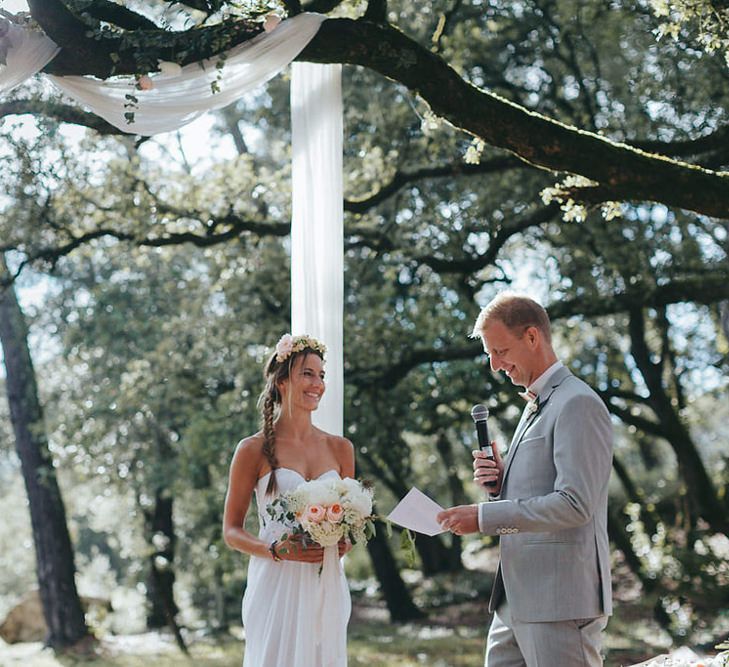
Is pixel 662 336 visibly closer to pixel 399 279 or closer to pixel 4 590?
pixel 399 279

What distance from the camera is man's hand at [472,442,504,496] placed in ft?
10.8

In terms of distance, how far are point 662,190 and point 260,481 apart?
9.29 ft

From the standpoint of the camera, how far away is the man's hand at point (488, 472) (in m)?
3.30

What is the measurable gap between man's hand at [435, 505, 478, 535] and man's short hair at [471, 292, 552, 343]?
0.59 meters

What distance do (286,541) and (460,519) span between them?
115 centimetres

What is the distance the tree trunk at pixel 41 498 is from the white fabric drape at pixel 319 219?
29.6ft

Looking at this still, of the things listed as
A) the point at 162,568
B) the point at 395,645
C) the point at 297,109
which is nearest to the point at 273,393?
the point at 297,109

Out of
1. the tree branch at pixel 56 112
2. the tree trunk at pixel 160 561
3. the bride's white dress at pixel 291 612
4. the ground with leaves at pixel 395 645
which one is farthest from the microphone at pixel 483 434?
the tree trunk at pixel 160 561

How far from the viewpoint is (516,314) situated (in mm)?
3125

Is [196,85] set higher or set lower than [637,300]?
higher

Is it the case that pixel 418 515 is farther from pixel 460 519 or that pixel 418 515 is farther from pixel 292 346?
pixel 292 346

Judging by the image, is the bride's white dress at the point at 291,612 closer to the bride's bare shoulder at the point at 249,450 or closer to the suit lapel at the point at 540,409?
the bride's bare shoulder at the point at 249,450

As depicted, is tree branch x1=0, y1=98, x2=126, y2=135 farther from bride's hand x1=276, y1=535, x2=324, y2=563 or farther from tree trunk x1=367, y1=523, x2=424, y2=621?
tree trunk x1=367, y1=523, x2=424, y2=621

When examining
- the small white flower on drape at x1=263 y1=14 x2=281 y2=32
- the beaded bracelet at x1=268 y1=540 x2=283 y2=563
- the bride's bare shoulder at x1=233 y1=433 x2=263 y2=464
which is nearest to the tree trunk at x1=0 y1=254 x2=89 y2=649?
the small white flower on drape at x1=263 y1=14 x2=281 y2=32
